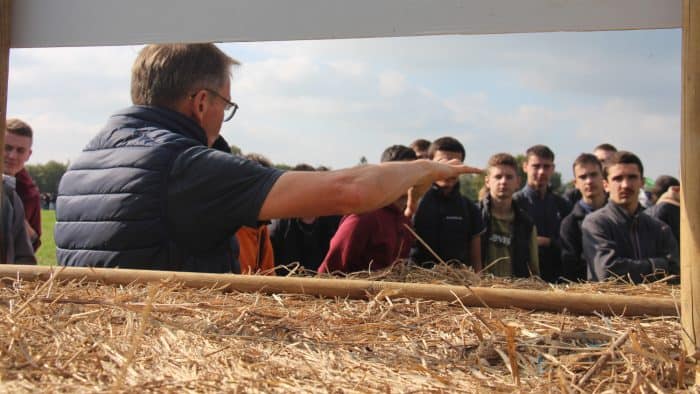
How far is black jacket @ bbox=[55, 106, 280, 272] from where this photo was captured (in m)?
2.38

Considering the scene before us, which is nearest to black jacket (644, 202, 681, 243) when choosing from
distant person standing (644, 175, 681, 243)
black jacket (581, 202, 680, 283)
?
distant person standing (644, 175, 681, 243)

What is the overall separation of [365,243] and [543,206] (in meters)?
2.88

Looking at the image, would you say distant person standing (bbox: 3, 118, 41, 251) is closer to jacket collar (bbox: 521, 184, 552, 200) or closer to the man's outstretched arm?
the man's outstretched arm

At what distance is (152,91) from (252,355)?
1.74 meters

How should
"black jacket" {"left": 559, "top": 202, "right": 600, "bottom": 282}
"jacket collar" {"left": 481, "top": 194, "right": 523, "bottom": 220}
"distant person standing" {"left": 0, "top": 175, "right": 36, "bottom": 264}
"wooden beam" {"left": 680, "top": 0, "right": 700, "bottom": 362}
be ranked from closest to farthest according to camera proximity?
"wooden beam" {"left": 680, "top": 0, "right": 700, "bottom": 362}
"distant person standing" {"left": 0, "top": 175, "right": 36, "bottom": 264}
"jacket collar" {"left": 481, "top": 194, "right": 523, "bottom": 220}
"black jacket" {"left": 559, "top": 202, "right": 600, "bottom": 282}

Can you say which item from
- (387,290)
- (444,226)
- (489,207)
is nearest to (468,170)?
(387,290)

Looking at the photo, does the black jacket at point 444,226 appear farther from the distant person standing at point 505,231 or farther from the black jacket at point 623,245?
the black jacket at point 623,245

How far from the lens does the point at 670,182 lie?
732 cm

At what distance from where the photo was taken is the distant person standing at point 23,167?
483 cm

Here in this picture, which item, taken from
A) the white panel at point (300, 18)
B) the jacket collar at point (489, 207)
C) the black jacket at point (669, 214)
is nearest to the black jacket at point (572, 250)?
the jacket collar at point (489, 207)

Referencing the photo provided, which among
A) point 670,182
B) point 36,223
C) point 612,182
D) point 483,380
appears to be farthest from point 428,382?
point 670,182

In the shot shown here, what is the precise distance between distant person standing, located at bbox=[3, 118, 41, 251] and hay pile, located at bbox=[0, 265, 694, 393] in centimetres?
331

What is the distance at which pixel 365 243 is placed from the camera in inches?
153

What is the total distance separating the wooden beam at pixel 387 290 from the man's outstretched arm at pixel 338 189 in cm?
35
